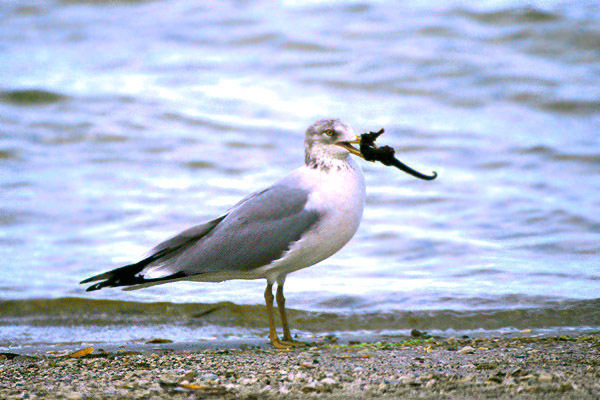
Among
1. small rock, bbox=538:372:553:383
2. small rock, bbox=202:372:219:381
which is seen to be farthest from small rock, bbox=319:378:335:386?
small rock, bbox=538:372:553:383

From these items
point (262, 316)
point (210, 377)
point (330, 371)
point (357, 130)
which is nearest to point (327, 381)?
point (330, 371)

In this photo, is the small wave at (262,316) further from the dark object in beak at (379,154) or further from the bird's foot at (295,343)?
the dark object in beak at (379,154)

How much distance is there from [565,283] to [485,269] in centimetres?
77

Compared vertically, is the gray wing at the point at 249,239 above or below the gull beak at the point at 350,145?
below

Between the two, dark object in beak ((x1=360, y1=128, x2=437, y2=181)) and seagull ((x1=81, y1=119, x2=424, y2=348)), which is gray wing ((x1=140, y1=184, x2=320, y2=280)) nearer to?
seagull ((x1=81, y1=119, x2=424, y2=348))

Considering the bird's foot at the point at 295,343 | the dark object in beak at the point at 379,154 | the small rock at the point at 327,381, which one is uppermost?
the dark object in beak at the point at 379,154

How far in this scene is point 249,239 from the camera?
519 centimetres

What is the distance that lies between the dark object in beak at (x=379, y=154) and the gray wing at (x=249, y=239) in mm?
448

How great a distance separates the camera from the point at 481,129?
12172 mm

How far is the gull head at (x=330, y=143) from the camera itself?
5.23 metres

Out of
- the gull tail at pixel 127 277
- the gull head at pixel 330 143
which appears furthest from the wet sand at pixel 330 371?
the gull head at pixel 330 143

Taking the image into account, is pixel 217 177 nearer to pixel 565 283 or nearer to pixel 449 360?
pixel 565 283

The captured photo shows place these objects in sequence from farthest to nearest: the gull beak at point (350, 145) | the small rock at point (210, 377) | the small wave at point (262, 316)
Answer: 1. the small wave at point (262, 316)
2. the gull beak at point (350, 145)
3. the small rock at point (210, 377)

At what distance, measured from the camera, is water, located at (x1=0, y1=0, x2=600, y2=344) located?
726cm
